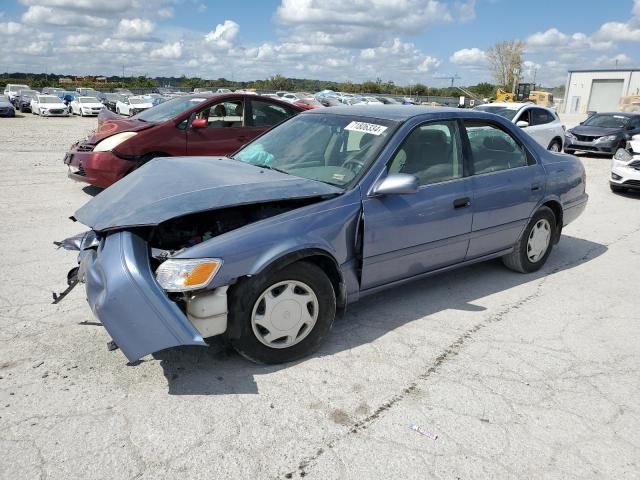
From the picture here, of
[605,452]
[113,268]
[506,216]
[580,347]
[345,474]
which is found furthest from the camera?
[506,216]

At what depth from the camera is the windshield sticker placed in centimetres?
385

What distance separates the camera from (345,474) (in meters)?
2.36

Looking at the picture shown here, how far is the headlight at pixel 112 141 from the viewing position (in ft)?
23.8

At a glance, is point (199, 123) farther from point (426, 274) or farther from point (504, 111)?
point (504, 111)

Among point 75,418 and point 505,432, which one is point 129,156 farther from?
point 505,432

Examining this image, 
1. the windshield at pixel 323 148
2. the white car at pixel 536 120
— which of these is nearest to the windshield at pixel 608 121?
the white car at pixel 536 120

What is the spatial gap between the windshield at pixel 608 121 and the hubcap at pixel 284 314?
15.2 metres

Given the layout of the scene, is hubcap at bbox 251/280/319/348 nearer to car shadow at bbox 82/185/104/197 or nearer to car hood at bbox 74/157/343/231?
car hood at bbox 74/157/343/231

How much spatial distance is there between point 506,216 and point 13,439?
154 inches

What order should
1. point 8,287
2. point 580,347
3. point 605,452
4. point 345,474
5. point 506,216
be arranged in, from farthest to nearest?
point 506,216 < point 8,287 < point 580,347 < point 605,452 < point 345,474

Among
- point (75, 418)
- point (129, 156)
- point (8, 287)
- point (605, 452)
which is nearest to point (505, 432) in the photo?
point (605, 452)

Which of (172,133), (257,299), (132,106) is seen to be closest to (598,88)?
(132,106)

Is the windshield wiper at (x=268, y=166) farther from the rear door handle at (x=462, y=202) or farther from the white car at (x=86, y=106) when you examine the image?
the white car at (x=86, y=106)

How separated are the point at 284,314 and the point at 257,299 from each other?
23 cm
